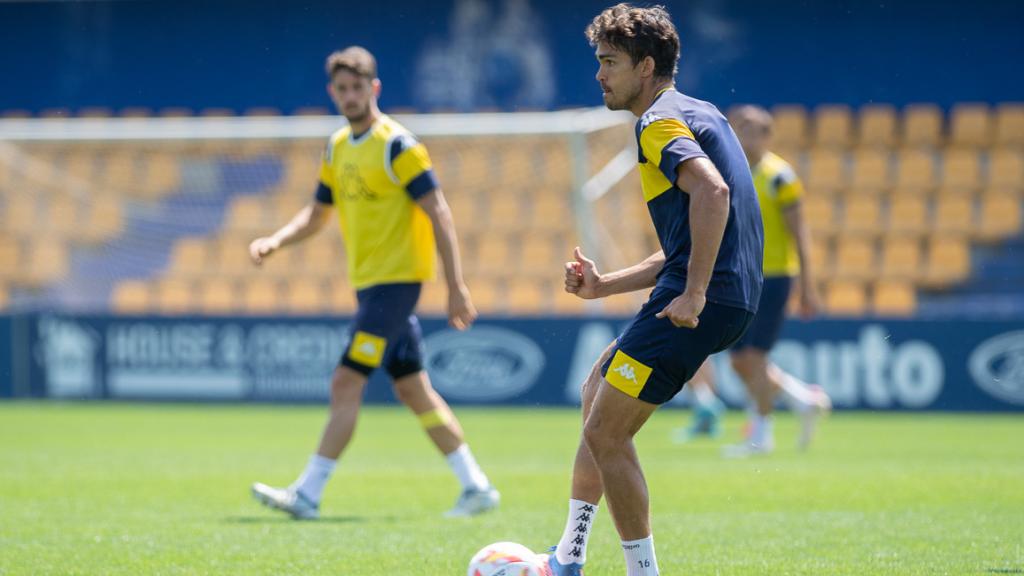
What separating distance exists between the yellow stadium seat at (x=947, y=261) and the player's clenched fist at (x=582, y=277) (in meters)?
14.2

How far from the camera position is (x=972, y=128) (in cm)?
1981

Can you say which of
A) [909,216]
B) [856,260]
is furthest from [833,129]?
[856,260]

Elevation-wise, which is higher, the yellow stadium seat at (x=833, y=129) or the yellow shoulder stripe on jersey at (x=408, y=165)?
the yellow stadium seat at (x=833, y=129)

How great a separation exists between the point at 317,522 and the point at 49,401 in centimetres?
1111

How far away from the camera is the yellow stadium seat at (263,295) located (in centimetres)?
1878

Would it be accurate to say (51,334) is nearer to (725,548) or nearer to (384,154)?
(384,154)

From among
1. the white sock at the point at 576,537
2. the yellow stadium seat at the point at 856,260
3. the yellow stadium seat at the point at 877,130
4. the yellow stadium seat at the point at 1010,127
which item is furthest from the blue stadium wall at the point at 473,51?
the white sock at the point at 576,537

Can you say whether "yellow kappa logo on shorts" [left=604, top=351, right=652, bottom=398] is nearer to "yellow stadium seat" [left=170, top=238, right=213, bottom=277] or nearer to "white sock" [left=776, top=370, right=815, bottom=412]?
"white sock" [left=776, top=370, right=815, bottom=412]

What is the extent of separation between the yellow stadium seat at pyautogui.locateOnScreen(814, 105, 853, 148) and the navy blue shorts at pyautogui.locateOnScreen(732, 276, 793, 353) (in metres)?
10.1

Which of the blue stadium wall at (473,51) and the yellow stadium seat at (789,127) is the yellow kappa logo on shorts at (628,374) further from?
the yellow stadium seat at (789,127)

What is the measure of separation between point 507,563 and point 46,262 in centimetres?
1515

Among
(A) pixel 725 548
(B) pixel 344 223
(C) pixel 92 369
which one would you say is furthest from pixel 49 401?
(A) pixel 725 548

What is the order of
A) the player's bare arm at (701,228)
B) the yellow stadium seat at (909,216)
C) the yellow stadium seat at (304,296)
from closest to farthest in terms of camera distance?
1. the player's bare arm at (701,228)
2. the yellow stadium seat at (304,296)
3. the yellow stadium seat at (909,216)

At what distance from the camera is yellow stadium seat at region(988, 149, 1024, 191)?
1906 cm
